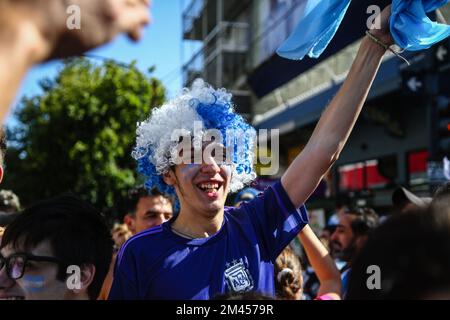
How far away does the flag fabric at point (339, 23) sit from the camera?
6.93 feet

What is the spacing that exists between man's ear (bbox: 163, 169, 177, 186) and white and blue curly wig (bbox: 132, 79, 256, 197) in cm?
2

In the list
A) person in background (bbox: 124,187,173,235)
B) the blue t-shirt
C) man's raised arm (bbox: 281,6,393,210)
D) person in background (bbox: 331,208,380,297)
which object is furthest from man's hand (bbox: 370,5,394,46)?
person in background (bbox: 331,208,380,297)

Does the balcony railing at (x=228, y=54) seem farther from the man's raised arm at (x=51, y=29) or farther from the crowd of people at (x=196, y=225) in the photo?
the man's raised arm at (x=51, y=29)

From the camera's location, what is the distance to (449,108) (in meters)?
6.61

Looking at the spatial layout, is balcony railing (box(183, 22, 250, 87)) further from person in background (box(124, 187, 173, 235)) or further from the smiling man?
the smiling man

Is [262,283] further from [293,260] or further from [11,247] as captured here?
[293,260]

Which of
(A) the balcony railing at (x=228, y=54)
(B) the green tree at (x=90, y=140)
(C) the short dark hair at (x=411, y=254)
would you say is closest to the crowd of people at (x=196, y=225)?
(C) the short dark hair at (x=411, y=254)

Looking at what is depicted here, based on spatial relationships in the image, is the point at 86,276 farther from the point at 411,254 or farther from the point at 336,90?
the point at 336,90

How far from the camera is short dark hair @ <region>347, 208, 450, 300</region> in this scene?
2.85 ft

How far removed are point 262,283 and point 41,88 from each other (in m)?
26.4

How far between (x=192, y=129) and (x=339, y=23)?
28.1 inches

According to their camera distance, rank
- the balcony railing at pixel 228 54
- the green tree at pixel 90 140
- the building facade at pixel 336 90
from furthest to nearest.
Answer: the balcony railing at pixel 228 54, the green tree at pixel 90 140, the building facade at pixel 336 90

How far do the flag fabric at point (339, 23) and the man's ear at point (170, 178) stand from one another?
67cm

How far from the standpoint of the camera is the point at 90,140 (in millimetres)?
19031
